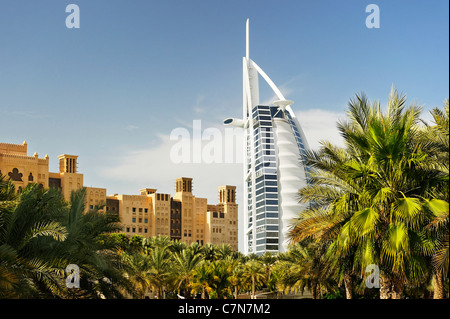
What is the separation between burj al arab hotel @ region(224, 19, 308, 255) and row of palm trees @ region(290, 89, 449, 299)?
105413mm

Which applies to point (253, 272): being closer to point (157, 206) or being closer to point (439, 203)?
point (439, 203)

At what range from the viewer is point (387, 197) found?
14375 millimetres

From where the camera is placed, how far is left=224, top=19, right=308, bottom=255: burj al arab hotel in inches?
4786

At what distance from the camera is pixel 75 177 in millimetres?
128750

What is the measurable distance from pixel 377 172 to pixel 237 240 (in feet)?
480

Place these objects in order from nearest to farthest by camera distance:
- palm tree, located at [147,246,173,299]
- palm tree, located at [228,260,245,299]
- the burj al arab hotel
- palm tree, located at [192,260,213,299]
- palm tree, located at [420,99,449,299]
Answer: palm tree, located at [420,99,449,299]
palm tree, located at [192,260,213,299]
palm tree, located at [147,246,173,299]
palm tree, located at [228,260,245,299]
the burj al arab hotel

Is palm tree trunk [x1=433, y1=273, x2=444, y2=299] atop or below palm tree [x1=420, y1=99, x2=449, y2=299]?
below

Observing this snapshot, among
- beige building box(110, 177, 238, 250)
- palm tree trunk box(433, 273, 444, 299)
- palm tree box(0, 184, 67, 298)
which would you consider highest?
beige building box(110, 177, 238, 250)

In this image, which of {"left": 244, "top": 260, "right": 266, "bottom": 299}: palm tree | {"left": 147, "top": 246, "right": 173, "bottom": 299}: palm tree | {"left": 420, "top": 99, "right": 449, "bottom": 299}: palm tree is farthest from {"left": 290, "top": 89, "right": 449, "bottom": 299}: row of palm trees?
{"left": 244, "top": 260, "right": 266, "bottom": 299}: palm tree

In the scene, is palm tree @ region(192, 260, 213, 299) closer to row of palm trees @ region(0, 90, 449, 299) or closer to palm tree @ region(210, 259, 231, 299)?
palm tree @ region(210, 259, 231, 299)

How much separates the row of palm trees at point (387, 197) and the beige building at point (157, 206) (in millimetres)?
113018

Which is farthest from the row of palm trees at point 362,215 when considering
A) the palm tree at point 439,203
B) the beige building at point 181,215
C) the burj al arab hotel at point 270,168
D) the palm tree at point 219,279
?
the beige building at point 181,215

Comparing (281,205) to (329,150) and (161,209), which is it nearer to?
(161,209)
